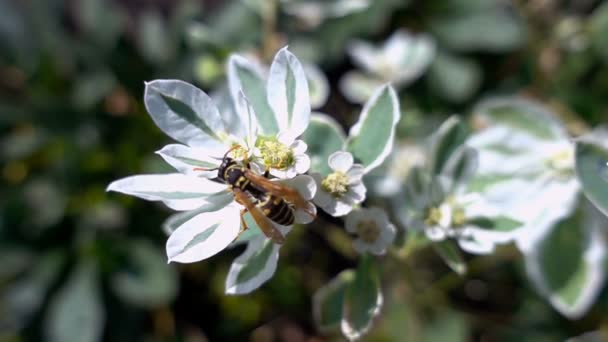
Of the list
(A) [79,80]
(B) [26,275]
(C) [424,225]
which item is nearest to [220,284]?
(B) [26,275]

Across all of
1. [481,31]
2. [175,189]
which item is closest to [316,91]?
[175,189]

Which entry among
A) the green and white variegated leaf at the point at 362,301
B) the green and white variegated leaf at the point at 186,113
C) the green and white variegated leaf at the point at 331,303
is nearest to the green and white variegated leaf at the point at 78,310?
the green and white variegated leaf at the point at 331,303

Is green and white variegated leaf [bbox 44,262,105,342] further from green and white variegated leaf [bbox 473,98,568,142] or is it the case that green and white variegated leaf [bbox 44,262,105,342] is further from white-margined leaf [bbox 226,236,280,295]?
green and white variegated leaf [bbox 473,98,568,142]

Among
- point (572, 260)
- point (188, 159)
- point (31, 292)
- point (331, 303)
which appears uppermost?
point (188, 159)

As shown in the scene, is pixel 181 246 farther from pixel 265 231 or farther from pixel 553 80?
pixel 553 80

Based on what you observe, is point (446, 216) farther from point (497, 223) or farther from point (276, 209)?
point (276, 209)

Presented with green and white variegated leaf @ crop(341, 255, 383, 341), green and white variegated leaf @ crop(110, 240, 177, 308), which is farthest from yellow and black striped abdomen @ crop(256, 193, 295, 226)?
green and white variegated leaf @ crop(110, 240, 177, 308)
